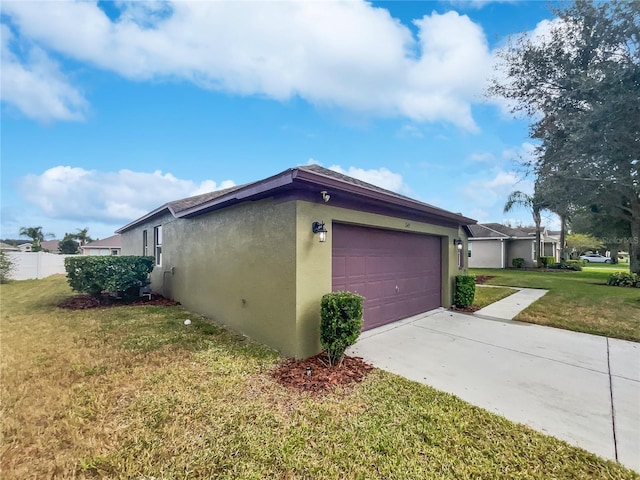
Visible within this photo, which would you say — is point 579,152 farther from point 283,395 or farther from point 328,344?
point 283,395

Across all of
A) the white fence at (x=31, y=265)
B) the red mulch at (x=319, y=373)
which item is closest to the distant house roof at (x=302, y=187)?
the red mulch at (x=319, y=373)

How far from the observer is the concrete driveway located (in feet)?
10.4

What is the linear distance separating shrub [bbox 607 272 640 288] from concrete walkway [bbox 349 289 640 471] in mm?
11908

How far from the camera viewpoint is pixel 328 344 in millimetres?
4516

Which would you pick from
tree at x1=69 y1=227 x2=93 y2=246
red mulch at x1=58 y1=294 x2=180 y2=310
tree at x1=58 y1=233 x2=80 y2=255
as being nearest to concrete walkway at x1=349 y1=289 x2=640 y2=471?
red mulch at x1=58 y1=294 x2=180 y2=310

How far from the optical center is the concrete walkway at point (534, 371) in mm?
3158

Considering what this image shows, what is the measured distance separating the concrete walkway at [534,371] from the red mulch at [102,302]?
7664 millimetres

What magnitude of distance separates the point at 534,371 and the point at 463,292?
477cm

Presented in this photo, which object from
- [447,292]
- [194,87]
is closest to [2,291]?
[194,87]

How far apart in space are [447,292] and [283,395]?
7044mm

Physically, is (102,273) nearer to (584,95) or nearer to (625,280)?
(584,95)

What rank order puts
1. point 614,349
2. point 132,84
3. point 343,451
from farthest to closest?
1. point 132,84
2. point 614,349
3. point 343,451

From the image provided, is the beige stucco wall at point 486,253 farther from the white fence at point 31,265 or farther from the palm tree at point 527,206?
the white fence at point 31,265

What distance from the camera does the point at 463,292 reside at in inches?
360
